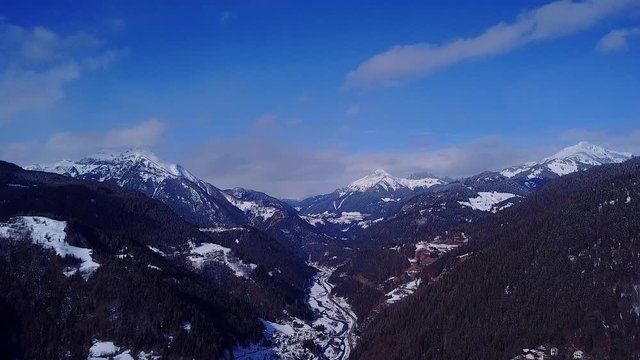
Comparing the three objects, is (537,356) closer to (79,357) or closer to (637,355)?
(637,355)

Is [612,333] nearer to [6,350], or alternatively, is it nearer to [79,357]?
[79,357]

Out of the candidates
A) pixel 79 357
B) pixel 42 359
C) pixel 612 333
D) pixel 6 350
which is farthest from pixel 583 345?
pixel 6 350

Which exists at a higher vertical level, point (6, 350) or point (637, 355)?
point (6, 350)

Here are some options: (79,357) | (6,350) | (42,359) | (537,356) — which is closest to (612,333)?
(537,356)

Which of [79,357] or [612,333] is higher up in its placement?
[79,357]

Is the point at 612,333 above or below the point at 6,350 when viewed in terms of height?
below

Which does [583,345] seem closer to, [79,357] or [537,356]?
[537,356]

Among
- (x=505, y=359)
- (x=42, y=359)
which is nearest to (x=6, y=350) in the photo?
(x=42, y=359)
